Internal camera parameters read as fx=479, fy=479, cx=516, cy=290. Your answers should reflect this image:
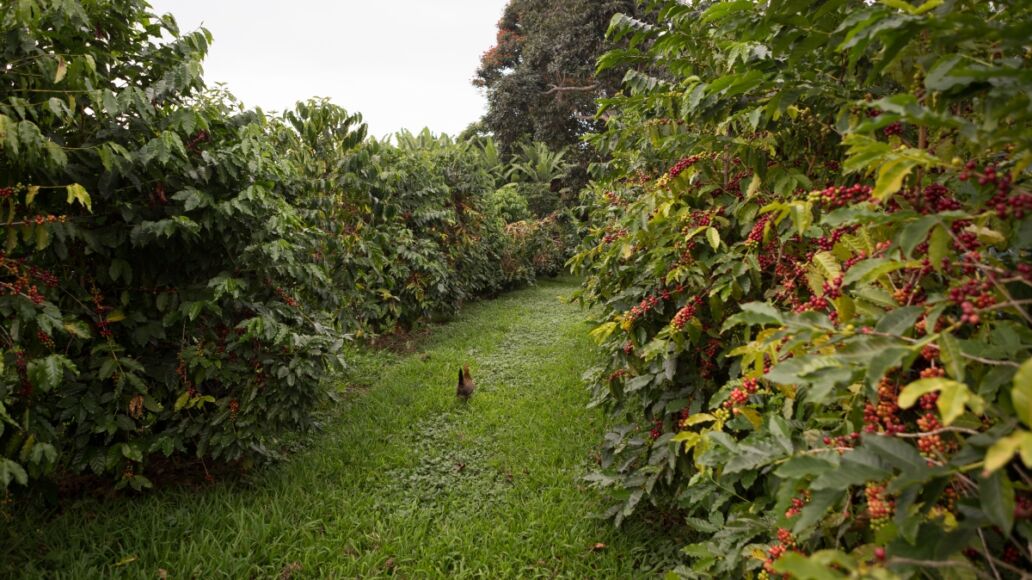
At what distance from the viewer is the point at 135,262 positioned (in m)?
2.56

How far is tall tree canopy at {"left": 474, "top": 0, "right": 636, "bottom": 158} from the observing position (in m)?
12.5

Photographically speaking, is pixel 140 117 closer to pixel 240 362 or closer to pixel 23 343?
pixel 23 343

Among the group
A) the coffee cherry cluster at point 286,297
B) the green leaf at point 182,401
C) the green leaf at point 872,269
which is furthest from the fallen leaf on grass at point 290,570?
the green leaf at point 872,269

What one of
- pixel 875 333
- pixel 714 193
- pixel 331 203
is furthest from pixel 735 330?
pixel 331 203

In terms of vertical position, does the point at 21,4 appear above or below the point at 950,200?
above

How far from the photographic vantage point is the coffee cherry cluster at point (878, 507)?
88 centimetres

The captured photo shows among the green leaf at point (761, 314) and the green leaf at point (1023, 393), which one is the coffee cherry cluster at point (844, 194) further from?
the green leaf at point (1023, 393)

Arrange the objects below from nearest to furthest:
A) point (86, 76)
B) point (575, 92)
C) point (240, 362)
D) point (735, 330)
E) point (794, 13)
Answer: point (794, 13), point (735, 330), point (86, 76), point (240, 362), point (575, 92)

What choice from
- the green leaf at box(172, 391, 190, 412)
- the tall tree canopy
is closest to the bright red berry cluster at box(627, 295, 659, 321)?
the green leaf at box(172, 391, 190, 412)

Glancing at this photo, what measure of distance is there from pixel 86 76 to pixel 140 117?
0.95ft

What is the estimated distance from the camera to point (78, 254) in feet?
7.89

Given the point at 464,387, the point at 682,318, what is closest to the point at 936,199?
the point at 682,318

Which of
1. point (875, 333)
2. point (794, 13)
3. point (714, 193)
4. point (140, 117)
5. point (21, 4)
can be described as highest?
point (21, 4)

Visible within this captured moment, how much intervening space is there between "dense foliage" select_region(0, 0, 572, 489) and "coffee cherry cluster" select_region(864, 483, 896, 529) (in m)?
2.44
